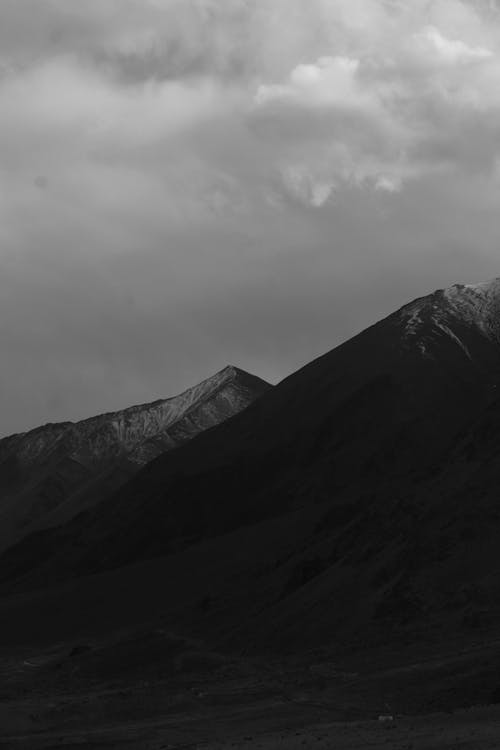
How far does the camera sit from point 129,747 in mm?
63000

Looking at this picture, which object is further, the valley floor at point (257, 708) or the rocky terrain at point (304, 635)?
the rocky terrain at point (304, 635)

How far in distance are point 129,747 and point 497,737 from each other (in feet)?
71.9

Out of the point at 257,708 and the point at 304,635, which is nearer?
the point at 257,708

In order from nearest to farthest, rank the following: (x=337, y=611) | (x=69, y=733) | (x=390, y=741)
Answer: (x=390, y=741), (x=69, y=733), (x=337, y=611)

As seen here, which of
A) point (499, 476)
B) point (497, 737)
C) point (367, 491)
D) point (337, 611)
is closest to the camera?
point (497, 737)

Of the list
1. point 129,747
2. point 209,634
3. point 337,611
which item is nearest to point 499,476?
point 337,611

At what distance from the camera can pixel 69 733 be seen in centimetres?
7250

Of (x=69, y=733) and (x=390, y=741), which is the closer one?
(x=390, y=741)

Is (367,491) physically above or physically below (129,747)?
above

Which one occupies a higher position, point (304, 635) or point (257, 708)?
point (304, 635)

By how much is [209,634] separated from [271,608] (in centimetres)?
889

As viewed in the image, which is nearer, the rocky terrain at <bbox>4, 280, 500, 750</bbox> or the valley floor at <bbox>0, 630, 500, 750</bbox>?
the valley floor at <bbox>0, 630, 500, 750</bbox>

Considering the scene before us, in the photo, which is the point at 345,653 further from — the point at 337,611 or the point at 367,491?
the point at 367,491

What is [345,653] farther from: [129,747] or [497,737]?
[497,737]
